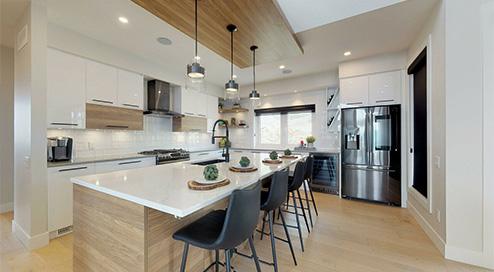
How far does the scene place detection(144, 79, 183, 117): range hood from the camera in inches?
151

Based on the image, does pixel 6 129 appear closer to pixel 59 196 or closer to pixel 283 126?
pixel 59 196

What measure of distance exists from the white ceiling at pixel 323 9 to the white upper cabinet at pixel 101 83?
2777mm

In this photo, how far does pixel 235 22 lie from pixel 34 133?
2535 millimetres

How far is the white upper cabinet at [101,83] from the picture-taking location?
286 centimetres

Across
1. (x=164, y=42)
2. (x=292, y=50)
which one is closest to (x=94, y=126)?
(x=164, y=42)

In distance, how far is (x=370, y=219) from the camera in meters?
2.88

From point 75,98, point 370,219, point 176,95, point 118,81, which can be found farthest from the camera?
point 176,95

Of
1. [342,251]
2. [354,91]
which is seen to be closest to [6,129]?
[342,251]

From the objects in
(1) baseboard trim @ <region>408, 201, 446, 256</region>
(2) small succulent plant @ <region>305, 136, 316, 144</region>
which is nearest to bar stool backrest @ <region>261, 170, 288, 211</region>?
(1) baseboard trim @ <region>408, 201, 446, 256</region>

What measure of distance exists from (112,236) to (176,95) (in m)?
3.62

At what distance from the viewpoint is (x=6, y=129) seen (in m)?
3.16

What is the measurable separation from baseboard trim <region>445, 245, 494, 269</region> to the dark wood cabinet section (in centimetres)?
452

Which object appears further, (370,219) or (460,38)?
(370,219)

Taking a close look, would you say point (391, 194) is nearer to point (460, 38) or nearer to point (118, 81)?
point (460, 38)
